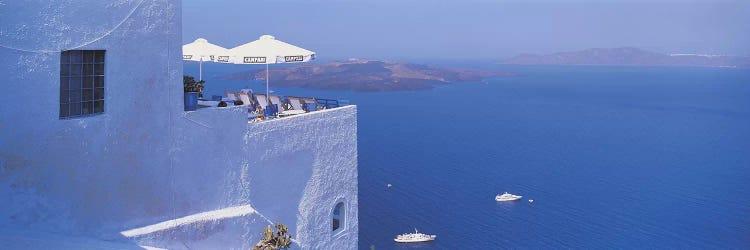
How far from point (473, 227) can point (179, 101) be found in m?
36.3

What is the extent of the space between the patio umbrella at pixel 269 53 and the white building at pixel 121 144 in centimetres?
260

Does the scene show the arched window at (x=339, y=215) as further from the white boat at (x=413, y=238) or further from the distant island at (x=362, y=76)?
the distant island at (x=362, y=76)

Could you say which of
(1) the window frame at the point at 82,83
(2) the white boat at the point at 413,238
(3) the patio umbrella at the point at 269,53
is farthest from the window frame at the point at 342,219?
(2) the white boat at the point at 413,238

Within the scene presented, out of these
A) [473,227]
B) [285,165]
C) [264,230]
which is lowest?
[473,227]

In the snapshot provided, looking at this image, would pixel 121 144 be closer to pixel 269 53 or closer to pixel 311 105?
pixel 311 105

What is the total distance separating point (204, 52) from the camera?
15.4 m

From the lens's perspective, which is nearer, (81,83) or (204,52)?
(81,83)

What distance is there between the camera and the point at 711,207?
52062 millimetres

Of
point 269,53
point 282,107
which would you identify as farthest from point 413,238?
point 282,107

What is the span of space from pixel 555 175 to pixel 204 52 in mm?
47990

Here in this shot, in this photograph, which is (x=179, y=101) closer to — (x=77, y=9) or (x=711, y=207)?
(x=77, y=9)

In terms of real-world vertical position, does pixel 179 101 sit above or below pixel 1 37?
below

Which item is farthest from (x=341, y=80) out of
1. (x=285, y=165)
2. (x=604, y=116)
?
(x=285, y=165)

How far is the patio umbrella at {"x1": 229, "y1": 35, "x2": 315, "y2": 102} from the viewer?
14.1 m
